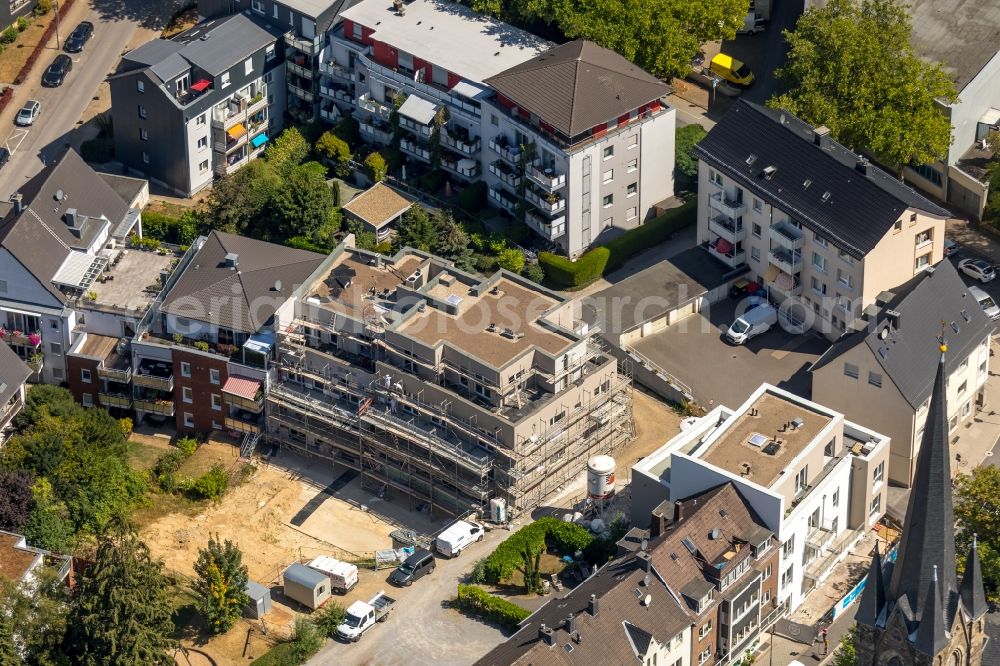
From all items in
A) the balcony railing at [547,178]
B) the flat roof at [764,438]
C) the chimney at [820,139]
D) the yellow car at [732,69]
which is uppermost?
the chimney at [820,139]

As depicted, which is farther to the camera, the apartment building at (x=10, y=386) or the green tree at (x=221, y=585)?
the apartment building at (x=10, y=386)

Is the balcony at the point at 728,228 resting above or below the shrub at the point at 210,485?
above

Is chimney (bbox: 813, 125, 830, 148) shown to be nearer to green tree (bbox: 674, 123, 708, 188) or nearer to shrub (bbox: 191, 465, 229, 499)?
green tree (bbox: 674, 123, 708, 188)

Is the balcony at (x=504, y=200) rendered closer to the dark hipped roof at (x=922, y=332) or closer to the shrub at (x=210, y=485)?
the dark hipped roof at (x=922, y=332)

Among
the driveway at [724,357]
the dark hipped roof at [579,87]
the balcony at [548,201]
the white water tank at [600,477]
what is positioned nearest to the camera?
the white water tank at [600,477]

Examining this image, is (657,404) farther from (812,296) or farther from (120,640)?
(120,640)

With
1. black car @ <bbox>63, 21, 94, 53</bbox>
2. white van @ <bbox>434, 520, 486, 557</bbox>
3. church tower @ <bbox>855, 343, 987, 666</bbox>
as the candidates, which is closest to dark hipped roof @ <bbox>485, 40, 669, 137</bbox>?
white van @ <bbox>434, 520, 486, 557</bbox>

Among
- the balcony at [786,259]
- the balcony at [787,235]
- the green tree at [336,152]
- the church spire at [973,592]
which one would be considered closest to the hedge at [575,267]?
the balcony at [786,259]
